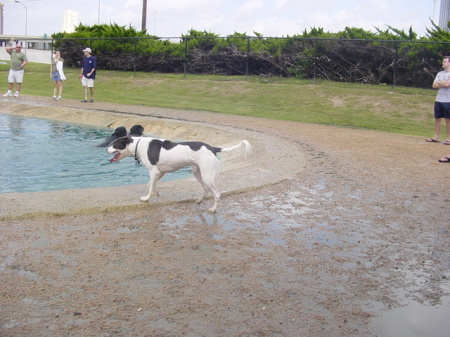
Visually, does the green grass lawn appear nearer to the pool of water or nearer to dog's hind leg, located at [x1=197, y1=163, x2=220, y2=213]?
the pool of water

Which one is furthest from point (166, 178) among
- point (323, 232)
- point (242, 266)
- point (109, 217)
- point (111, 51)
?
point (111, 51)

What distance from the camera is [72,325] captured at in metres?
3.91

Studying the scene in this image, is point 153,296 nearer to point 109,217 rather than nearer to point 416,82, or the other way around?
point 109,217

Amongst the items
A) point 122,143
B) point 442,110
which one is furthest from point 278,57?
point 122,143

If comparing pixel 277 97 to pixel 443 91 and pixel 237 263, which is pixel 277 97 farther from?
pixel 237 263

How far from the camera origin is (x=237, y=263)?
5.27m

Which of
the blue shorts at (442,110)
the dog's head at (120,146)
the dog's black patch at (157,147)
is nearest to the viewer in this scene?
the dog's black patch at (157,147)

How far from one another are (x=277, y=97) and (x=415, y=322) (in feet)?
63.4

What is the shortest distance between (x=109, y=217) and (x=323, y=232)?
97.7 inches

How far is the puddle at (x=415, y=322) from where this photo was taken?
407cm

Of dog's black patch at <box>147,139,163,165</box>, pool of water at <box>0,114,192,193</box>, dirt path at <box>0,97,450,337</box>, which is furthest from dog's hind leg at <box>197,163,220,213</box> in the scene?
pool of water at <box>0,114,192,193</box>

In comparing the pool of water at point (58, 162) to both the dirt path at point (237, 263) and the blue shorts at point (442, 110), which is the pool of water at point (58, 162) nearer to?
the dirt path at point (237, 263)

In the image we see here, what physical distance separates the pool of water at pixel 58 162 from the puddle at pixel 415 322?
19.5 feet

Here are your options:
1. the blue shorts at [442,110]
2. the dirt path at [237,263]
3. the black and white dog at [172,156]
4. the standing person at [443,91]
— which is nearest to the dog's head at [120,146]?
the black and white dog at [172,156]
